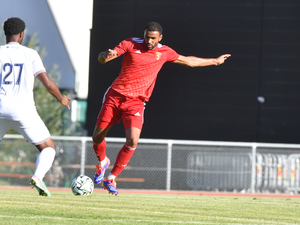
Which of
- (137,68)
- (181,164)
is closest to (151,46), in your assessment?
(137,68)

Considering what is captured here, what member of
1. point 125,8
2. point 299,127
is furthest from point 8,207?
point 299,127

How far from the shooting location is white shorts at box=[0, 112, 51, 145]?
16.6 feet

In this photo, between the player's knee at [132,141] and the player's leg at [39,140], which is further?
the player's knee at [132,141]

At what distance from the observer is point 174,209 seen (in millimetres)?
5566

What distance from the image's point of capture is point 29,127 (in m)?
5.13

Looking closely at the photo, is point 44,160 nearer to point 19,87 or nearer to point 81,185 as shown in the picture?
point 19,87

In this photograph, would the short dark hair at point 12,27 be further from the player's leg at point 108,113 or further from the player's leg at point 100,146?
the player's leg at point 100,146

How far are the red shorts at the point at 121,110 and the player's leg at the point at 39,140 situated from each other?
1.50 meters

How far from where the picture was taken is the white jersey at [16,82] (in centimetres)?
498

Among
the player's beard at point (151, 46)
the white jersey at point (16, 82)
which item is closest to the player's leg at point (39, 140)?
the white jersey at point (16, 82)

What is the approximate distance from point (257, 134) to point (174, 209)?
425 inches

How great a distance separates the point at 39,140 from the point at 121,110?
1.77 metres

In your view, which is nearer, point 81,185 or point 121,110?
point 121,110

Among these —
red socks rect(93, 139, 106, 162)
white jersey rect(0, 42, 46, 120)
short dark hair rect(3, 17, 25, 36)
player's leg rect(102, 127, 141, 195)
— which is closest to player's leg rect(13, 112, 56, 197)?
white jersey rect(0, 42, 46, 120)
